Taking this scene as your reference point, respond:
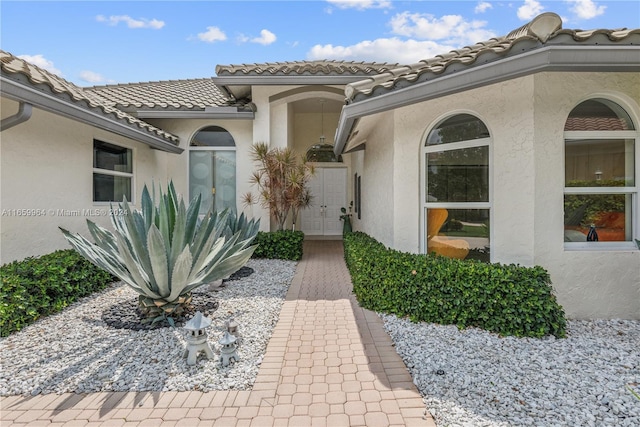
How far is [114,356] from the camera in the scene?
3.73 m

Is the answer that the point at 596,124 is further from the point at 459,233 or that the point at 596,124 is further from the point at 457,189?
the point at 459,233

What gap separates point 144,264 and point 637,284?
24.3ft

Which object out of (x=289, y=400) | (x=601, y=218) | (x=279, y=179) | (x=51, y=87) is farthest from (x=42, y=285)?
(x=601, y=218)

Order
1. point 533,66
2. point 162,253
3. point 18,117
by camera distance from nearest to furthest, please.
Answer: point 533,66 → point 162,253 → point 18,117

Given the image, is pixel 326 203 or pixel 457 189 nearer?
pixel 457 189

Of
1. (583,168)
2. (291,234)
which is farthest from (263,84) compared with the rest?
(583,168)

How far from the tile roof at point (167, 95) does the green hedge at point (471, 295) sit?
862cm

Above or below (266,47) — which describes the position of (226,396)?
below

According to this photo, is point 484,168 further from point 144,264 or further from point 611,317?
point 144,264

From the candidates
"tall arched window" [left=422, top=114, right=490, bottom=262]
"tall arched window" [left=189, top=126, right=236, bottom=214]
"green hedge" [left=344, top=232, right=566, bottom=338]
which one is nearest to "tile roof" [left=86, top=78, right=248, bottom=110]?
"tall arched window" [left=189, top=126, right=236, bottom=214]

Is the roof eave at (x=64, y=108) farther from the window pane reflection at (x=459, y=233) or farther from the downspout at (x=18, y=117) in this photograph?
the window pane reflection at (x=459, y=233)

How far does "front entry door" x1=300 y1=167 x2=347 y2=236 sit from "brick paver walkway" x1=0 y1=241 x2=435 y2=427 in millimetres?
11252

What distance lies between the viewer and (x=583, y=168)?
4.88 meters

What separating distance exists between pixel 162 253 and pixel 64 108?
4.21 meters
